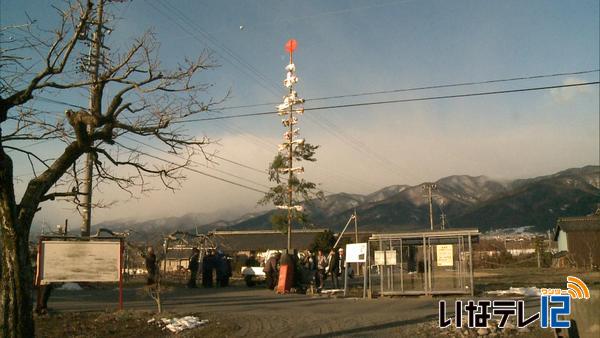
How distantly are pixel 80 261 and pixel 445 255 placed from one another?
1212cm

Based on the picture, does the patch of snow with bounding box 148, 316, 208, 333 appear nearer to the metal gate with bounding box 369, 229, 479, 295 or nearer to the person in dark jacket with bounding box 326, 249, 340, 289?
the metal gate with bounding box 369, 229, 479, 295

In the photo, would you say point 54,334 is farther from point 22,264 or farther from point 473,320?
point 473,320

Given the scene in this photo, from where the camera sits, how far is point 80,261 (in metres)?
14.5

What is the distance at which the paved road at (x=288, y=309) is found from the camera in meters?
12.5

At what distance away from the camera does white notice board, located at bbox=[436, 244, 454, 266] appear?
20.2 metres

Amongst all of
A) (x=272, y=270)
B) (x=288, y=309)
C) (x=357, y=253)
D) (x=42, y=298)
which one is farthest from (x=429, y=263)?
(x=42, y=298)

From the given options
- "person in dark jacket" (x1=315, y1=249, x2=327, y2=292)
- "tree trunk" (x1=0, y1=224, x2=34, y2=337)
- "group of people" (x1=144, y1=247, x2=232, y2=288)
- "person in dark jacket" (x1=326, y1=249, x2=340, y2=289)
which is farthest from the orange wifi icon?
"group of people" (x1=144, y1=247, x2=232, y2=288)

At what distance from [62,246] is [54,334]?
2.66 metres

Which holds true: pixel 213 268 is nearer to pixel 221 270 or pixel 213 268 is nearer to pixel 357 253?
pixel 221 270

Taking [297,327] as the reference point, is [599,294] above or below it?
above

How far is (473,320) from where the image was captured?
10875 mm

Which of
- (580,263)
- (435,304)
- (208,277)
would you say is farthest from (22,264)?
(580,263)

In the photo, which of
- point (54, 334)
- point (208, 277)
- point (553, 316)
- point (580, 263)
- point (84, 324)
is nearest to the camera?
point (553, 316)

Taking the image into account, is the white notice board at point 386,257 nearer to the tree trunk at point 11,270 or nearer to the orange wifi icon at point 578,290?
the orange wifi icon at point 578,290
